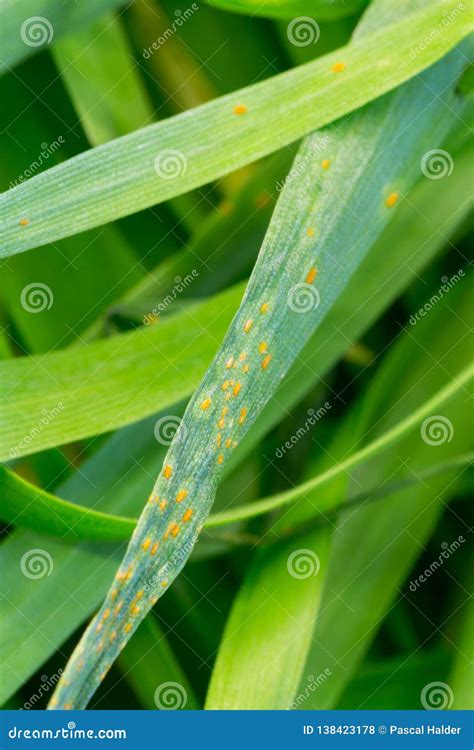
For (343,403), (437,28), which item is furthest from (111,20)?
(343,403)
